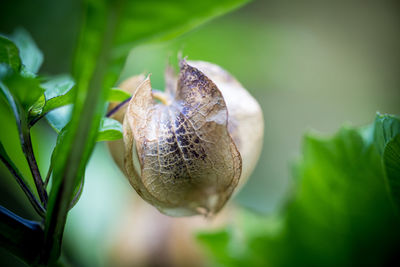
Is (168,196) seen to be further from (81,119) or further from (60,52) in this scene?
(60,52)

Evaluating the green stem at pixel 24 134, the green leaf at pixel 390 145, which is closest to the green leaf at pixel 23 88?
the green stem at pixel 24 134

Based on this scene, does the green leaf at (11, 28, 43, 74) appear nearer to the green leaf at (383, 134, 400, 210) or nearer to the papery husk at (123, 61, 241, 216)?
the papery husk at (123, 61, 241, 216)

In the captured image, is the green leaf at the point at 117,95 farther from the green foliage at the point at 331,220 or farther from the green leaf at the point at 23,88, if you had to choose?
the green foliage at the point at 331,220

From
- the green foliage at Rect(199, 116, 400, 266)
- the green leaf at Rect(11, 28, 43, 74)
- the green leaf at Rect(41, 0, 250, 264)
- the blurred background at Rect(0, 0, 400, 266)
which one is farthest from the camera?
the blurred background at Rect(0, 0, 400, 266)

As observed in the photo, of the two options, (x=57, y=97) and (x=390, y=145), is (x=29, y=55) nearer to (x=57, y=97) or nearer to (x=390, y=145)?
(x=57, y=97)

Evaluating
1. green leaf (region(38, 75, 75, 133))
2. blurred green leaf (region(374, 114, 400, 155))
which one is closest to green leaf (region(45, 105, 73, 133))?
green leaf (region(38, 75, 75, 133))

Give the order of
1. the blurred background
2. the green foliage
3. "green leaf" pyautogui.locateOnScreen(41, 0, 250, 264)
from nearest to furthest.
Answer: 1. "green leaf" pyautogui.locateOnScreen(41, 0, 250, 264)
2. the green foliage
3. the blurred background
